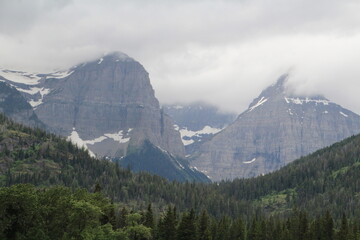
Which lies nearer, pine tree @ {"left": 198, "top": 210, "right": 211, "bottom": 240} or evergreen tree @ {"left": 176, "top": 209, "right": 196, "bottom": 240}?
evergreen tree @ {"left": 176, "top": 209, "right": 196, "bottom": 240}

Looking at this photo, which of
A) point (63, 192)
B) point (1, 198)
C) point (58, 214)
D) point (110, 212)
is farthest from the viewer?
point (110, 212)

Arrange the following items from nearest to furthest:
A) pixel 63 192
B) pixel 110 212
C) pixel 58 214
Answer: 1. pixel 58 214
2. pixel 63 192
3. pixel 110 212

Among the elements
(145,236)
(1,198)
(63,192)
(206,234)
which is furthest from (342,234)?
(1,198)

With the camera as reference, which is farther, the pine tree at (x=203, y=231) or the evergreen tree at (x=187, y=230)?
the pine tree at (x=203, y=231)

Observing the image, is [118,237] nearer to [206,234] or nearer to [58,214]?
[58,214]

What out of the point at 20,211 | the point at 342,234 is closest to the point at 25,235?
the point at 20,211

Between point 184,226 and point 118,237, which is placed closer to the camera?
point 118,237

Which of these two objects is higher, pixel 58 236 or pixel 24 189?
pixel 24 189

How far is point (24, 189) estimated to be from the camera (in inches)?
6368

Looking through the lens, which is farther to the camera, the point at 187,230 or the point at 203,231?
the point at 203,231

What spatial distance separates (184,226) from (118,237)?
29.8m

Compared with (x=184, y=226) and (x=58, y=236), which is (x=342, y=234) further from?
(x=58, y=236)

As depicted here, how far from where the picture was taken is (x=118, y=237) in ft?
552

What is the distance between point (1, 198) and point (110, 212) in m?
45.9
